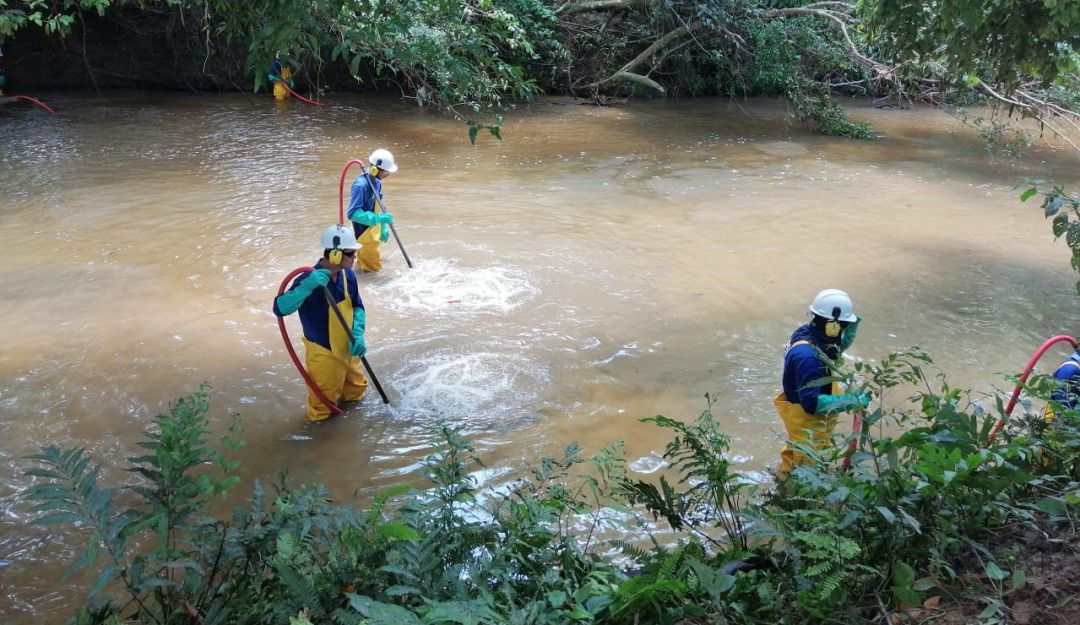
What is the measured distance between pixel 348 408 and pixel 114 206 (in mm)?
6731

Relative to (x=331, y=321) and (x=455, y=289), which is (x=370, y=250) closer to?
(x=455, y=289)

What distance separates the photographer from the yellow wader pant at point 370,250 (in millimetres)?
8716

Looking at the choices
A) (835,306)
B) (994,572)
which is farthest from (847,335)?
(994,572)

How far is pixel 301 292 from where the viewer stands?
5.63m

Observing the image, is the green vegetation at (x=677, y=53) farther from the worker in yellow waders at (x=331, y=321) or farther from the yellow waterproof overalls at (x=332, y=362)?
the yellow waterproof overalls at (x=332, y=362)

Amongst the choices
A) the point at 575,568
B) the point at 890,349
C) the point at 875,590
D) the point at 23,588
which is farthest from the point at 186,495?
the point at 890,349

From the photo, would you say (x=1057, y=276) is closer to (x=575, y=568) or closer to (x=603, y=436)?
(x=603, y=436)

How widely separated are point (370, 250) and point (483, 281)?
4.42 ft

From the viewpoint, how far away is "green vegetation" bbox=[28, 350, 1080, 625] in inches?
104

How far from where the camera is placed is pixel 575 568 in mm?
3207

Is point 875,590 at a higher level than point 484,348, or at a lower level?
higher

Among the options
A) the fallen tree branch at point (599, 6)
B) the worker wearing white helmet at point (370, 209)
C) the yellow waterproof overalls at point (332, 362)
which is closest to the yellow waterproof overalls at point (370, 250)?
the worker wearing white helmet at point (370, 209)

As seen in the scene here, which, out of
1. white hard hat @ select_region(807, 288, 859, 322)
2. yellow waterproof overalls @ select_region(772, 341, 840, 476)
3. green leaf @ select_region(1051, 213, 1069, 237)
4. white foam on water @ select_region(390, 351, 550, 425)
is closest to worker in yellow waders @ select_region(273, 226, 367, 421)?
white foam on water @ select_region(390, 351, 550, 425)

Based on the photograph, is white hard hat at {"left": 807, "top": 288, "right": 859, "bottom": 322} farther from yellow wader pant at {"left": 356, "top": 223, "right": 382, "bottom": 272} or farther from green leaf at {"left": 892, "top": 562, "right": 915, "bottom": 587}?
yellow wader pant at {"left": 356, "top": 223, "right": 382, "bottom": 272}
